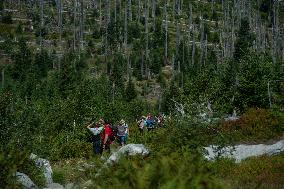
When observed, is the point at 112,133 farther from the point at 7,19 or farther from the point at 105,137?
the point at 7,19

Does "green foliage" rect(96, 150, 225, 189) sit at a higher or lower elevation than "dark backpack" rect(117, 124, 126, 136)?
higher

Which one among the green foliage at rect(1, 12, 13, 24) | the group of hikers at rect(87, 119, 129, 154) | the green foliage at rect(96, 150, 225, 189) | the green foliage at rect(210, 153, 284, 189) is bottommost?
the group of hikers at rect(87, 119, 129, 154)

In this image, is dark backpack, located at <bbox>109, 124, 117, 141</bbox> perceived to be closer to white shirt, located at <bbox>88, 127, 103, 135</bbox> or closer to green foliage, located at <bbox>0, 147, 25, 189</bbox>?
white shirt, located at <bbox>88, 127, 103, 135</bbox>

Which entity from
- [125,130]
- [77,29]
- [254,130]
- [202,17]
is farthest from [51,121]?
[202,17]

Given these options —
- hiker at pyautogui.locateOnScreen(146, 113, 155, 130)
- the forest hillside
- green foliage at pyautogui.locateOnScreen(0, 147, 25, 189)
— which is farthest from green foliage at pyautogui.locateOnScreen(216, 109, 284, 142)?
green foliage at pyautogui.locateOnScreen(0, 147, 25, 189)

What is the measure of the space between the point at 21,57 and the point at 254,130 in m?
61.4

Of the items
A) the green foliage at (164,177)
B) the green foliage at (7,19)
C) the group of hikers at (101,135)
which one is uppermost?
the green foliage at (164,177)

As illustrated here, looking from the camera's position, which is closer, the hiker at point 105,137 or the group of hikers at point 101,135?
the group of hikers at point 101,135

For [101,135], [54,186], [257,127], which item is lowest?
[257,127]

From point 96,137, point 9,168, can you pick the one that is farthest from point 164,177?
point 96,137

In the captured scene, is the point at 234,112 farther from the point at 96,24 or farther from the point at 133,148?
the point at 96,24

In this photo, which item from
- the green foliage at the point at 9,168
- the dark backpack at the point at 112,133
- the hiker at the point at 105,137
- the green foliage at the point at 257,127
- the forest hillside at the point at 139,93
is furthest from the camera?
the green foliage at the point at 257,127

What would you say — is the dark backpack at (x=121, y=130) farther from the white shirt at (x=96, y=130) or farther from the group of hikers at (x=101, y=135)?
the white shirt at (x=96, y=130)

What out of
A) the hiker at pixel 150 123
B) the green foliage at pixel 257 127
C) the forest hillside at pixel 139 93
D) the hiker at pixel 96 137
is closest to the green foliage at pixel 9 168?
the forest hillside at pixel 139 93
